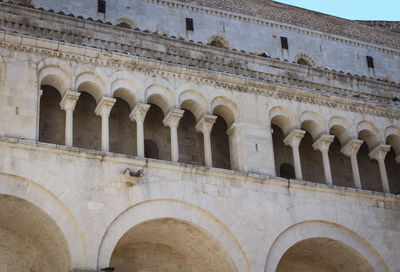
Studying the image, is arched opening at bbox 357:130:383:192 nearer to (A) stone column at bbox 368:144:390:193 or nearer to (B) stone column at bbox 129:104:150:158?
(A) stone column at bbox 368:144:390:193

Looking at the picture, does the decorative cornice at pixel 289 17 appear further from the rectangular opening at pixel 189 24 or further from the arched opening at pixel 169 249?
the arched opening at pixel 169 249

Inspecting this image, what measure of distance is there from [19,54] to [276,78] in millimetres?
5874

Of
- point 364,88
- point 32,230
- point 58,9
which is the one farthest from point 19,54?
point 364,88

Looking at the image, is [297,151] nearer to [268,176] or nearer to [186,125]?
[268,176]

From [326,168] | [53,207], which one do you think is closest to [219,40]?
[326,168]

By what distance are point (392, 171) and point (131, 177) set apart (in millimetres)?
7552

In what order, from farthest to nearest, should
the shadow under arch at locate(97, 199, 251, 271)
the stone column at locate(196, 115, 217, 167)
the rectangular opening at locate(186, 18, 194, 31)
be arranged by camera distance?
the rectangular opening at locate(186, 18, 194, 31) < the stone column at locate(196, 115, 217, 167) < the shadow under arch at locate(97, 199, 251, 271)

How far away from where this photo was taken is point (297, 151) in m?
17.7

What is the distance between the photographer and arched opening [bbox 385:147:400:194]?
776 inches

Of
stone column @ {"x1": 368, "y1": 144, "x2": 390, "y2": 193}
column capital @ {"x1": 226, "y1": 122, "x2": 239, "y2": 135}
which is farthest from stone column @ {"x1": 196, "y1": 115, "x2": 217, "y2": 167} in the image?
stone column @ {"x1": 368, "y1": 144, "x2": 390, "y2": 193}

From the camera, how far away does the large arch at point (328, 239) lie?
1638 cm

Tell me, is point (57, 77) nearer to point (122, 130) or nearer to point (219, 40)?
point (122, 130)

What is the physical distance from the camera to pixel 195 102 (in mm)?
17250

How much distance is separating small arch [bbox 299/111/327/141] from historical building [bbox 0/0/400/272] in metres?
0.03
